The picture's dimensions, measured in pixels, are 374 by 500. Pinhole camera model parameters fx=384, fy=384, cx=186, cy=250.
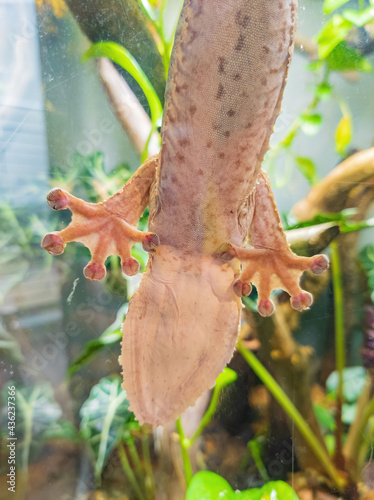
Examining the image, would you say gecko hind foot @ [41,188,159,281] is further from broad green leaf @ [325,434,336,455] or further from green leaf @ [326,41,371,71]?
broad green leaf @ [325,434,336,455]

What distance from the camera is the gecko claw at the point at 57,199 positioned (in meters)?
0.89

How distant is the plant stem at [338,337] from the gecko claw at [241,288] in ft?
3.04

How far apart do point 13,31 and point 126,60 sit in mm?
378

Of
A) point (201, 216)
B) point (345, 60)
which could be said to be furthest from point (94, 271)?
→ point (345, 60)

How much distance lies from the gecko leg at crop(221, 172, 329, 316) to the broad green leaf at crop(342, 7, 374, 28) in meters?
0.85

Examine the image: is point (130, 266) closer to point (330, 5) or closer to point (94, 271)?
point (94, 271)


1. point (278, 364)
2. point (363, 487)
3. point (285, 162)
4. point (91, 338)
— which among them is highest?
point (285, 162)

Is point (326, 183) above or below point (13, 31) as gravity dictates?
below

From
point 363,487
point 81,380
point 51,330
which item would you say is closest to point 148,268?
point 51,330

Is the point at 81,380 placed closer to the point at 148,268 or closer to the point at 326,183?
the point at 148,268

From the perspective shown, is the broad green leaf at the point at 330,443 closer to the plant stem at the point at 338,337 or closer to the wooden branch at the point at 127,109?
the plant stem at the point at 338,337

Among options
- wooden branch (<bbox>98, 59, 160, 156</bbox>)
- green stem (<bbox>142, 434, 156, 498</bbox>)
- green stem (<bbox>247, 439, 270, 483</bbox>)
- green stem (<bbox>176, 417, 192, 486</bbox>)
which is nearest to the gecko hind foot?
wooden branch (<bbox>98, 59, 160, 156</bbox>)

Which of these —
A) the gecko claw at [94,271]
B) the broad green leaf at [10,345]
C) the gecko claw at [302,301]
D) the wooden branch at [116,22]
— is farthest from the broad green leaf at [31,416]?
the wooden branch at [116,22]

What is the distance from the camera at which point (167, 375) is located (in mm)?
1107
